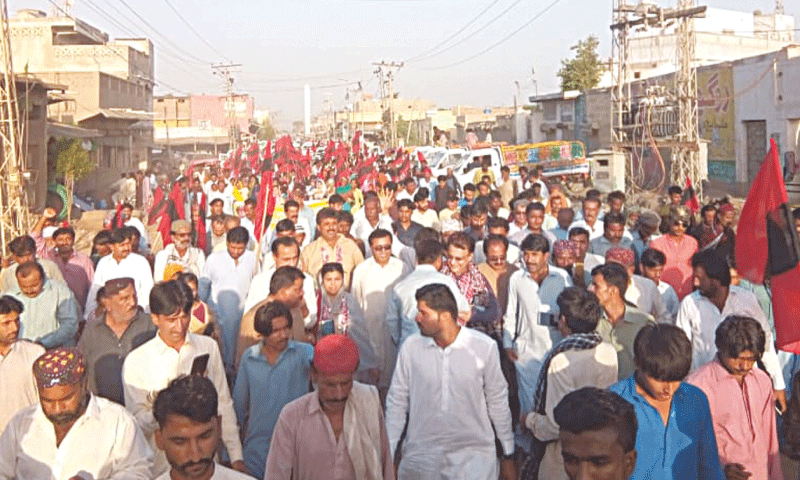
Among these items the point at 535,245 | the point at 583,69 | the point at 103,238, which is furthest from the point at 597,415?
the point at 583,69

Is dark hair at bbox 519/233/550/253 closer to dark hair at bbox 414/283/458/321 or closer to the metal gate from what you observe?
dark hair at bbox 414/283/458/321

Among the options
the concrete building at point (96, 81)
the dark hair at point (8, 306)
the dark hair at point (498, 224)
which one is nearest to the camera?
the dark hair at point (8, 306)

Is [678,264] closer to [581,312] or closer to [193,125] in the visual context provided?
[581,312]

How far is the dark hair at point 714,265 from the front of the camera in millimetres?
5465

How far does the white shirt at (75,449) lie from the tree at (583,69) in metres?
44.5

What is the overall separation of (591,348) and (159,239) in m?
6.87

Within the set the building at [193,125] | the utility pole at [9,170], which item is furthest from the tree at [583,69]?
the utility pole at [9,170]

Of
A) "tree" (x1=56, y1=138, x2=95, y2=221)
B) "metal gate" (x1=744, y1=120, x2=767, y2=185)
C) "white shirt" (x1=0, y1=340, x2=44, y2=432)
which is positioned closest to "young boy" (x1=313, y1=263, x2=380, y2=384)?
"white shirt" (x1=0, y1=340, x2=44, y2=432)

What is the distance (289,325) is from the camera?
4762mm

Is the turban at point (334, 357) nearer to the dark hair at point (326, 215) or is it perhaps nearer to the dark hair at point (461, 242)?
the dark hair at point (461, 242)

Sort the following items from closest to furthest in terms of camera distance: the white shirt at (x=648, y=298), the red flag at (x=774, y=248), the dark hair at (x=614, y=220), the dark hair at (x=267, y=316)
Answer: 1. the red flag at (x=774, y=248)
2. the dark hair at (x=267, y=316)
3. the white shirt at (x=648, y=298)
4. the dark hair at (x=614, y=220)

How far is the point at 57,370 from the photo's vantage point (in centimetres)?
342

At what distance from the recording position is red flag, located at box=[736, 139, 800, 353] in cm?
416

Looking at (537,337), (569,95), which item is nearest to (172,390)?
(537,337)
